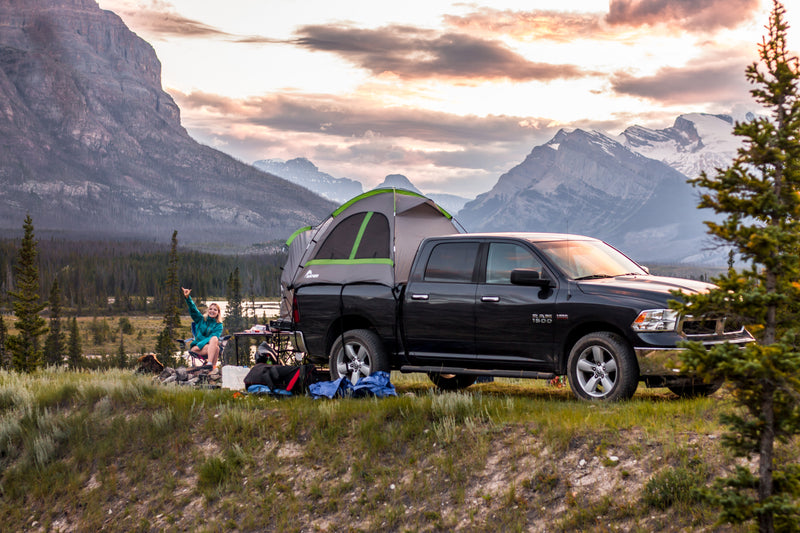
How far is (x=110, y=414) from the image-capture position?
40.3 ft

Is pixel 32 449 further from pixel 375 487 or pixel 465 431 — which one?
pixel 465 431

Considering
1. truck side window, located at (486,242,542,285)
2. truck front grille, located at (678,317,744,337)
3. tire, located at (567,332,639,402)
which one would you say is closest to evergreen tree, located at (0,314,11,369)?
truck side window, located at (486,242,542,285)

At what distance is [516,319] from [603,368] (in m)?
1.32

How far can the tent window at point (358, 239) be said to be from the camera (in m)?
14.1

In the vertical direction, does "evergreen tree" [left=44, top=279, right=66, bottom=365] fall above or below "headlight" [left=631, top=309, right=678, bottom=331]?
below

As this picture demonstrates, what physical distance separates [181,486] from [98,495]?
4.16ft

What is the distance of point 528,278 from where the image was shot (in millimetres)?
10031

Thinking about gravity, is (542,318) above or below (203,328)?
above

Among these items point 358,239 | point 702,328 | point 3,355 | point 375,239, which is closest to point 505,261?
point 702,328

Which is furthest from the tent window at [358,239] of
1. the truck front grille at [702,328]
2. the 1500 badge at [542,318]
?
the truck front grille at [702,328]

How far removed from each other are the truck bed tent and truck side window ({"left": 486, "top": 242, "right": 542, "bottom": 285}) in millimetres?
2631

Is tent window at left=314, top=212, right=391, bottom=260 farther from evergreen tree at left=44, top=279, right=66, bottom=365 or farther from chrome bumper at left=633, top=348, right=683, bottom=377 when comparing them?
evergreen tree at left=44, top=279, right=66, bottom=365

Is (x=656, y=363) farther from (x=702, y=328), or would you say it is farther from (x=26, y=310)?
(x=26, y=310)

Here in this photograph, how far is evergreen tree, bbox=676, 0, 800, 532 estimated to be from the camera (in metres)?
5.66
